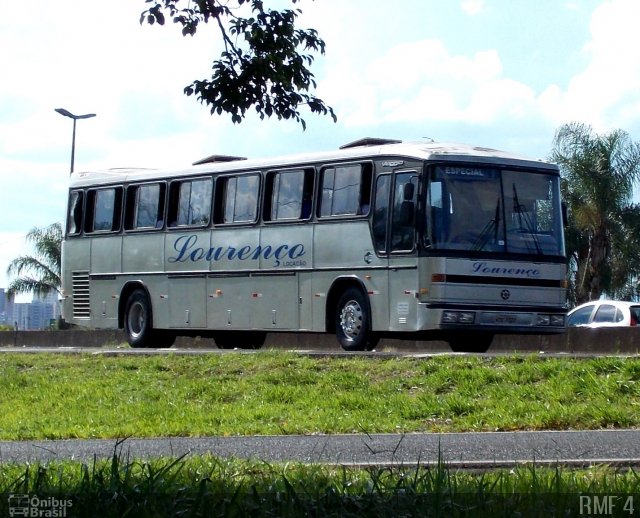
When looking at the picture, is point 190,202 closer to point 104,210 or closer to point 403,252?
point 104,210

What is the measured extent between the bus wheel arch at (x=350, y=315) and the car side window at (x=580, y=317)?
12818 mm

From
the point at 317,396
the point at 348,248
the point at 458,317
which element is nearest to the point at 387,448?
the point at 317,396

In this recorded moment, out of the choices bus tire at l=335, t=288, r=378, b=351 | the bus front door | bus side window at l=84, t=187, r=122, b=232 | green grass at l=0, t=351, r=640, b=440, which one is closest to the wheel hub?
bus tire at l=335, t=288, r=378, b=351

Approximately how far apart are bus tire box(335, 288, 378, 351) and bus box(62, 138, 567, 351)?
2 centimetres

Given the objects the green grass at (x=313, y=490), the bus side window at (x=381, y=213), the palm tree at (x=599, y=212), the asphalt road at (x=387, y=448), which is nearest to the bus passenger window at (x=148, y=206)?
the bus side window at (x=381, y=213)

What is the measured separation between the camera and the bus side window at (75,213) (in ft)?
94.6

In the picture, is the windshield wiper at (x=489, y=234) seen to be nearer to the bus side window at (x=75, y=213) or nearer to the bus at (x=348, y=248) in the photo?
the bus at (x=348, y=248)

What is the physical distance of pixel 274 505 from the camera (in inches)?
269

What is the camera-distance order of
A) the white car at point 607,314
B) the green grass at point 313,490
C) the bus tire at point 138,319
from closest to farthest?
the green grass at point 313,490 < the bus tire at point 138,319 < the white car at point 607,314

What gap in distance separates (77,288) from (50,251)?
146 feet

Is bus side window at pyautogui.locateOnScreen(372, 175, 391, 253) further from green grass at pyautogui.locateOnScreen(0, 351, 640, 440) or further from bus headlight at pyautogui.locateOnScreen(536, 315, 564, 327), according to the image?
green grass at pyautogui.locateOnScreen(0, 351, 640, 440)

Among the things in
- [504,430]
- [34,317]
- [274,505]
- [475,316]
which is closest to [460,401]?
[504,430]

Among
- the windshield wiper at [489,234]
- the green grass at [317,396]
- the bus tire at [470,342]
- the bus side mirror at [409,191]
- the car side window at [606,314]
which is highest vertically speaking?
the bus side mirror at [409,191]

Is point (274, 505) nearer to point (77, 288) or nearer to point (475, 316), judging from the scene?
point (475, 316)
